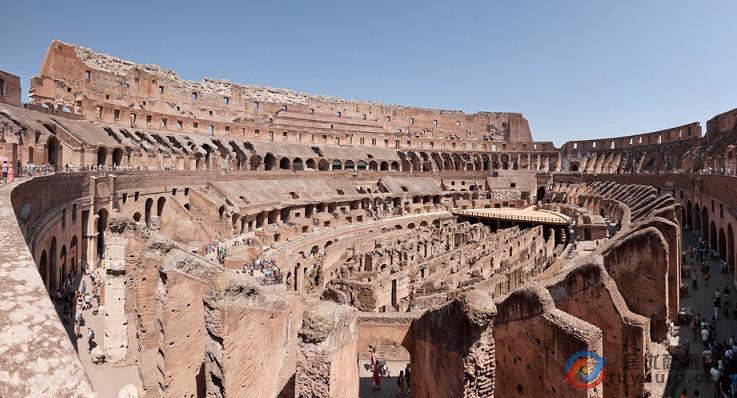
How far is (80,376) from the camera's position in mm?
2506

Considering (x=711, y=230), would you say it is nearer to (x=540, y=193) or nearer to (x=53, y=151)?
(x=540, y=193)

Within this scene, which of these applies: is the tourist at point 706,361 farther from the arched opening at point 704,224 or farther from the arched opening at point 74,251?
the arched opening at point 74,251

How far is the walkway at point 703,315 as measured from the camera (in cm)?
952

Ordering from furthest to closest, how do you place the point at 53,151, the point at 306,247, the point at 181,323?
the point at 306,247 < the point at 53,151 < the point at 181,323

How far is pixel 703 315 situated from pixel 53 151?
28344mm

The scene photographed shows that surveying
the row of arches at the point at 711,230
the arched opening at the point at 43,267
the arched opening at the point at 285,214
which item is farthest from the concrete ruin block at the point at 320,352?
the arched opening at the point at 285,214

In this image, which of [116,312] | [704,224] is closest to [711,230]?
[704,224]

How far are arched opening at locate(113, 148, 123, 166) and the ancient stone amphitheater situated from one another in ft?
0.46

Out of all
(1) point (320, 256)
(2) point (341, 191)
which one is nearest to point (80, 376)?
(1) point (320, 256)

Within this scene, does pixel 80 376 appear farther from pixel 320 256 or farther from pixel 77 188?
pixel 320 256

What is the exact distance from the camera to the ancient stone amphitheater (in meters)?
6.38

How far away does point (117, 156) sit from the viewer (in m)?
26.1

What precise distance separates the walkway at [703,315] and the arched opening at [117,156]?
93.3ft

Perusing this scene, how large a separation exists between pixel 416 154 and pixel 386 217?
625 inches
